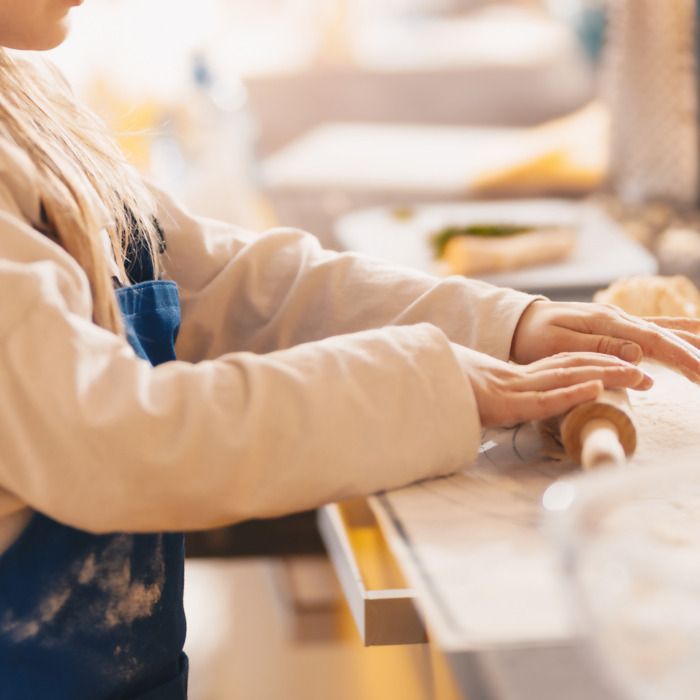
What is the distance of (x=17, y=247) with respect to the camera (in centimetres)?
69

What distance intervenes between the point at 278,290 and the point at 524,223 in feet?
2.40

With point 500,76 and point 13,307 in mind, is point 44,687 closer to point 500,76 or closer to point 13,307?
point 13,307

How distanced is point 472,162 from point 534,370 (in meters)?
1.40

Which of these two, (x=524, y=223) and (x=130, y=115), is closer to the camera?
(x=524, y=223)

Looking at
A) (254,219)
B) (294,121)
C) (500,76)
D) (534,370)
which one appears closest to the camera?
(534,370)

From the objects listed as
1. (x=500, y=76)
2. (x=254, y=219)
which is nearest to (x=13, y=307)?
(x=254, y=219)

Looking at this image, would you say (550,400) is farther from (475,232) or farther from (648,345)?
(475,232)

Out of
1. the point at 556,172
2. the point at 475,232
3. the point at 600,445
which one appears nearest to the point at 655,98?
the point at 556,172

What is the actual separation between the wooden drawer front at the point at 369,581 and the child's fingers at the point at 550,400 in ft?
0.47

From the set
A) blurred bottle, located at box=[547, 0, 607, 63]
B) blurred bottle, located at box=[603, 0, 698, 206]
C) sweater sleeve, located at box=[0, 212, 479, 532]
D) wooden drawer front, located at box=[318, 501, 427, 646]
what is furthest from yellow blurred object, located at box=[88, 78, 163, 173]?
sweater sleeve, located at box=[0, 212, 479, 532]

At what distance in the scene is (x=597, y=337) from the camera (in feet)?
2.84

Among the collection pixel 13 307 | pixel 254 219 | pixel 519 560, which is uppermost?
pixel 13 307

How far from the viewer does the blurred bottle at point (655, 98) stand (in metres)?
1.71

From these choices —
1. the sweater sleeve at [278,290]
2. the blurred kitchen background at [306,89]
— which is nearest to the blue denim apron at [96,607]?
the sweater sleeve at [278,290]
